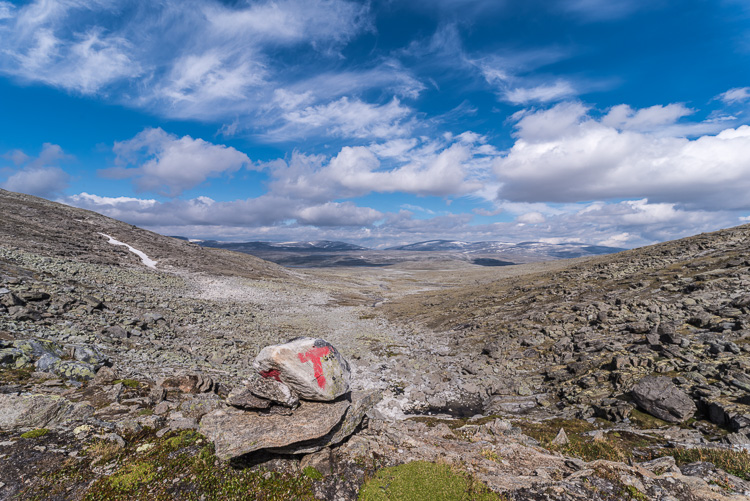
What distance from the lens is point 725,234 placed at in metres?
46.7

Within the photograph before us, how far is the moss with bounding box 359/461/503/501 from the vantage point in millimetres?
8656

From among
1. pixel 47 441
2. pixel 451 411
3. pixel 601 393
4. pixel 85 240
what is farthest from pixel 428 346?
pixel 85 240

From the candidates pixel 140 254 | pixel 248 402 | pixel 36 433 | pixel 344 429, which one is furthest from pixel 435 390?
pixel 140 254

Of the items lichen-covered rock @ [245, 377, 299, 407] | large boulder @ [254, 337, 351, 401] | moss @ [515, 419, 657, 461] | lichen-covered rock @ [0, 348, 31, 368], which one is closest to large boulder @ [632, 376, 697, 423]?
moss @ [515, 419, 657, 461]

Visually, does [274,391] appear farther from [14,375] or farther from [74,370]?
[14,375]

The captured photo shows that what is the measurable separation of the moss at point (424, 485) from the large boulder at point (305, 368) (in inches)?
123

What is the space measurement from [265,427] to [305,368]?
7.16 ft

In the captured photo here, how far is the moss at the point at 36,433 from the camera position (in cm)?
902

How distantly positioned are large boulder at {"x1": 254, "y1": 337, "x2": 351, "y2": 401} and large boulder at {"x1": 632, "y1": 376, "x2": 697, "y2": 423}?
15152mm

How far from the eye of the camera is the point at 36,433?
917 centimetres

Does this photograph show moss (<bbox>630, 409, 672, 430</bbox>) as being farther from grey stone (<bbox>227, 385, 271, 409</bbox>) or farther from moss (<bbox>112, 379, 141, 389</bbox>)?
moss (<bbox>112, 379, 141, 389</bbox>)

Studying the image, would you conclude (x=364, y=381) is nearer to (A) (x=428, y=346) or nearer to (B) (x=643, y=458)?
(A) (x=428, y=346)

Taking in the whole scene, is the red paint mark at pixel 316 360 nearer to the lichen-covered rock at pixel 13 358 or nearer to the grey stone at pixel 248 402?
the grey stone at pixel 248 402

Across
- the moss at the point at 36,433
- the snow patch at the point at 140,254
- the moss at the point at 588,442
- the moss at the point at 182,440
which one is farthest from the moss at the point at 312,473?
the snow patch at the point at 140,254
